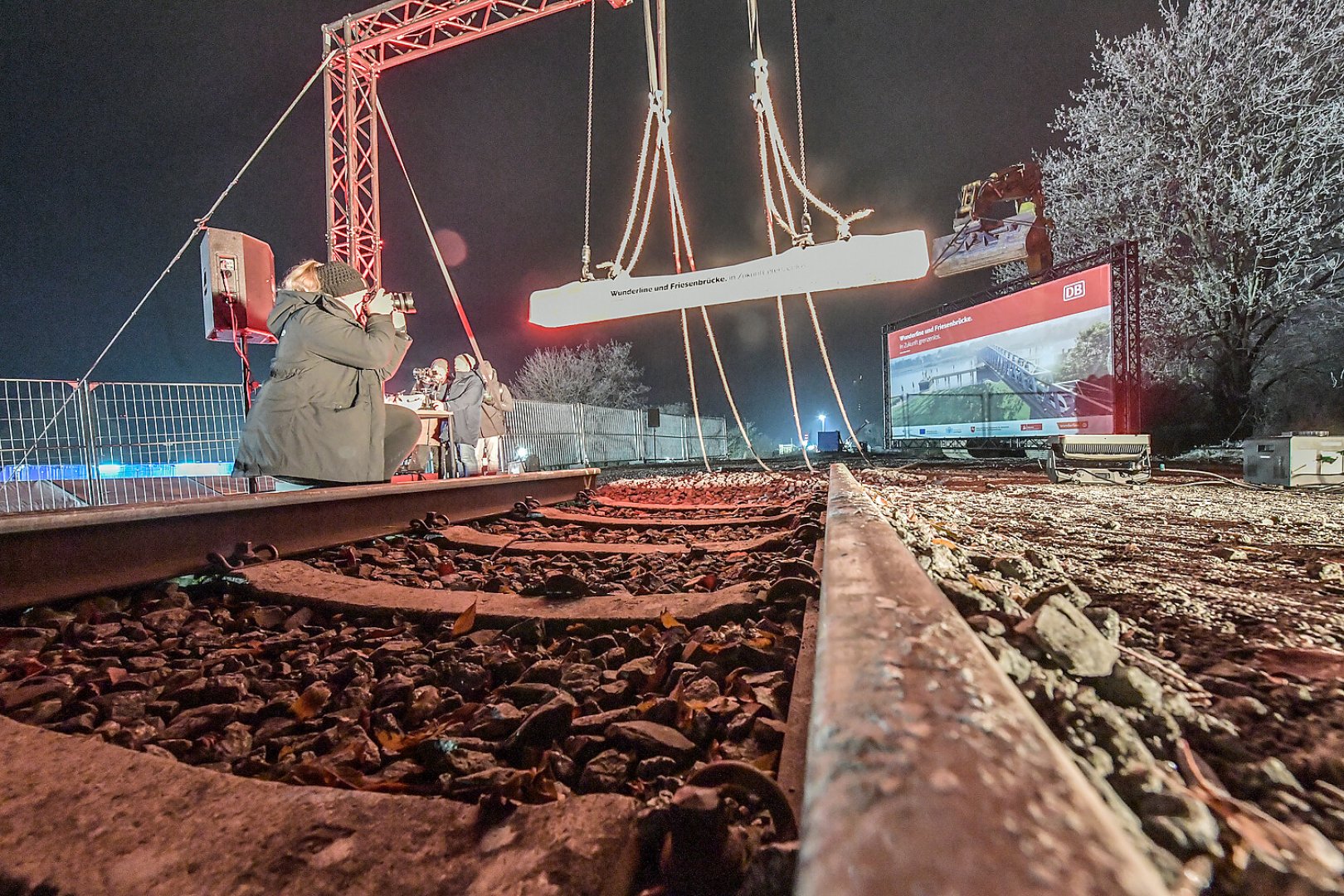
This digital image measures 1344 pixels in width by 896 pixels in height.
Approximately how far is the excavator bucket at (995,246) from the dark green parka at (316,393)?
18.0 meters

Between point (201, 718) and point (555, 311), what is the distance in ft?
15.8

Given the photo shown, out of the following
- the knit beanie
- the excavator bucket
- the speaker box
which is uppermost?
the excavator bucket

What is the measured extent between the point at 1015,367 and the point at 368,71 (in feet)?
52.2

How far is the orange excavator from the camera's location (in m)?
16.0

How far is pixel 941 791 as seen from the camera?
399 millimetres

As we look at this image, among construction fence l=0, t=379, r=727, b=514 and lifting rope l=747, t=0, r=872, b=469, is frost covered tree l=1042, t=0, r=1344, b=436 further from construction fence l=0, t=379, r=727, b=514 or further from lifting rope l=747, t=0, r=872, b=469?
construction fence l=0, t=379, r=727, b=514

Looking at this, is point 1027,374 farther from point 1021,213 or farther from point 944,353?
point 1021,213

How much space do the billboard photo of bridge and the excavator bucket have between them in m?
2.64

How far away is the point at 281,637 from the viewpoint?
1.60 m

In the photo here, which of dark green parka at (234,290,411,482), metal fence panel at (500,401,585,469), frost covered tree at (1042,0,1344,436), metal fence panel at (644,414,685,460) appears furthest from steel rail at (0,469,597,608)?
metal fence panel at (644,414,685,460)

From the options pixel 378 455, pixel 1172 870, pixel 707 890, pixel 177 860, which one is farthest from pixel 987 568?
pixel 378 455

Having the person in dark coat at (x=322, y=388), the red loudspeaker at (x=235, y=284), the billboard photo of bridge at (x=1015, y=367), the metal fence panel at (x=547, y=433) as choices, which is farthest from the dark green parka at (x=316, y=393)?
the billboard photo of bridge at (x=1015, y=367)

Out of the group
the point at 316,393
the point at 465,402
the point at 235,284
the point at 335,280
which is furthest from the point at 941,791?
the point at 465,402

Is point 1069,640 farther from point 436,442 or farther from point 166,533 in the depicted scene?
point 436,442
